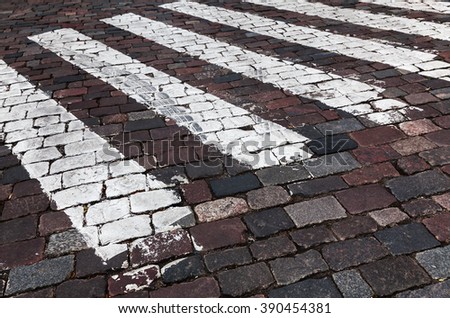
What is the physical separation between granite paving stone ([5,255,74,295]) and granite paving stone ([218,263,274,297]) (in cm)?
95

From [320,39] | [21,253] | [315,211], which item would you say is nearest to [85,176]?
[21,253]

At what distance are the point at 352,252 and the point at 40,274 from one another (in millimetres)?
1885

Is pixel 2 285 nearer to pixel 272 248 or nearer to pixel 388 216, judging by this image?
pixel 272 248

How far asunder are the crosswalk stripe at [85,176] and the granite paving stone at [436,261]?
64.0 inches

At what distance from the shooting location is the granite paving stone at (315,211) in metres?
2.73

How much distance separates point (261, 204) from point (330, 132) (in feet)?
3.68

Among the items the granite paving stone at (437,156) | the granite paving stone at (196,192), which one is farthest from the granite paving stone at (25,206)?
the granite paving stone at (437,156)

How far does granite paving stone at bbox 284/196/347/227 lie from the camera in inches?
107

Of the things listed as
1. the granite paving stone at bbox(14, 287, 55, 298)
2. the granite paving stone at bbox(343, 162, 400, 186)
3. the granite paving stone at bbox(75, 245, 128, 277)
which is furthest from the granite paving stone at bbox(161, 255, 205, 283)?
the granite paving stone at bbox(343, 162, 400, 186)

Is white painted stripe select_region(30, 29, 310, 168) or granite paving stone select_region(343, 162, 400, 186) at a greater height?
white painted stripe select_region(30, 29, 310, 168)

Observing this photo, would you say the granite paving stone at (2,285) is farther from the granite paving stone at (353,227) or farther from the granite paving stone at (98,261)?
the granite paving stone at (353,227)

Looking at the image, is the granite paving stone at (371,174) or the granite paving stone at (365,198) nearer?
the granite paving stone at (365,198)

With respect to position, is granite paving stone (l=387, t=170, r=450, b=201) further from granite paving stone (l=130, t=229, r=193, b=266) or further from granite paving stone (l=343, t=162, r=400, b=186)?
granite paving stone (l=130, t=229, r=193, b=266)

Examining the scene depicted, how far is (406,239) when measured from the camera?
8.34 ft
